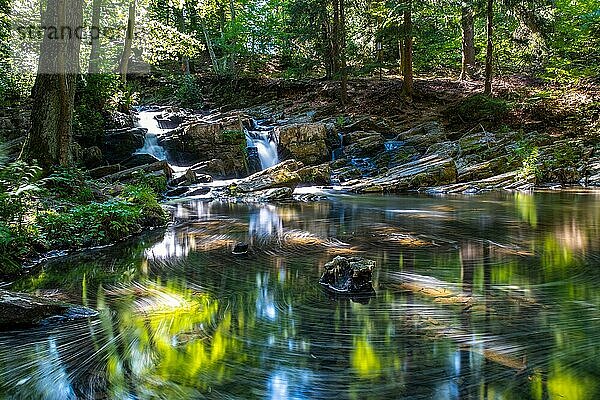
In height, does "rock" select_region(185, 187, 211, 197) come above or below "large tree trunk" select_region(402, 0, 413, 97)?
below

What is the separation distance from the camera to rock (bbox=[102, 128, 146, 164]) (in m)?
17.4

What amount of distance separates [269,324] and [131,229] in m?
5.57

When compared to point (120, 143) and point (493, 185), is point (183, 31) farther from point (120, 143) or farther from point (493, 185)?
point (493, 185)

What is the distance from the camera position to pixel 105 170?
51.1ft

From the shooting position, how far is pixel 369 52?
24.7 meters

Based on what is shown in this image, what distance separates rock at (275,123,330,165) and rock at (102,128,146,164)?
6.08 metres

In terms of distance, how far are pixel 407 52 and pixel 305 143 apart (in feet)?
23.4

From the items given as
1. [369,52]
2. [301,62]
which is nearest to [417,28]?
[369,52]

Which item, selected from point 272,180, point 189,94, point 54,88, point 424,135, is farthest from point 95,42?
point 424,135

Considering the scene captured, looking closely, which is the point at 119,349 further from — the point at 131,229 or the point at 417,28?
the point at 417,28

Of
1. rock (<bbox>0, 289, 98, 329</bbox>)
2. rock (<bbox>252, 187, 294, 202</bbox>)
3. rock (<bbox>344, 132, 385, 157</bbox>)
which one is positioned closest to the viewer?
rock (<bbox>0, 289, 98, 329</bbox>)

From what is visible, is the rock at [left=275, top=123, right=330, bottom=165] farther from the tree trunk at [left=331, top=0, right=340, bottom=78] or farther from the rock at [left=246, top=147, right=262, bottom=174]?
the tree trunk at [left=331, top=0, right=340, bottom=78]

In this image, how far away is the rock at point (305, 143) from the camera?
66.2 feet

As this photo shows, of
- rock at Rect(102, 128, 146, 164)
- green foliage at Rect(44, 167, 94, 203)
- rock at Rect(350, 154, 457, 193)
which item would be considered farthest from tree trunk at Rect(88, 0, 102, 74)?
rock at Rect(350, 154, 457, 193)
